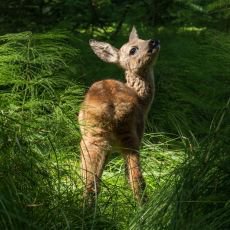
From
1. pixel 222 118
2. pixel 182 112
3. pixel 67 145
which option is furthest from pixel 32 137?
pixel 182 112

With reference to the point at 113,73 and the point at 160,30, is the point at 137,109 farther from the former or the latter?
the point at 160,30

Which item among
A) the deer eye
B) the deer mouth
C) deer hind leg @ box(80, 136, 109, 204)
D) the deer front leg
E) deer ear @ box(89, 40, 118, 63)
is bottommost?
the deer front leg

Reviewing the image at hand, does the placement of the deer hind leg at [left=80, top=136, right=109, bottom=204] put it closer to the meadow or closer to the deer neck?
the meadow

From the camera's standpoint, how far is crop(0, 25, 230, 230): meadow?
3.82 m

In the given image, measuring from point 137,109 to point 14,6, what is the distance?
16.9 ft

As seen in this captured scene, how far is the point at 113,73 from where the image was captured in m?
7.97

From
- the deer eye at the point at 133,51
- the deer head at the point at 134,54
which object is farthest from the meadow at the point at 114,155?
the deer eye at the point at 133,51

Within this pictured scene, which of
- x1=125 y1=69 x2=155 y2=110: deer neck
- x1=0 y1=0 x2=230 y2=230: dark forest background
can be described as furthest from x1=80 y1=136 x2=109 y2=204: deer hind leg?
x1=125 y1=69 x2=155 y2=110: deer neck

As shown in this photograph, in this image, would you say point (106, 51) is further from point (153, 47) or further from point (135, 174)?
point (135, 174)

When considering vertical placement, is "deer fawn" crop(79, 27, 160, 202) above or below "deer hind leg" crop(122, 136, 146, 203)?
above

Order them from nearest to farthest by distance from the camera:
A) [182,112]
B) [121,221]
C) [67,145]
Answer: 1. [121,221]
2. [67,145]
3. [182,112]

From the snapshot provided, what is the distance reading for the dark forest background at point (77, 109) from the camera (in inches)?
151

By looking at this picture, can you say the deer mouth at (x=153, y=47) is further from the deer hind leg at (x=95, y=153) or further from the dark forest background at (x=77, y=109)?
the deer hind leg at (x=95, y=153)

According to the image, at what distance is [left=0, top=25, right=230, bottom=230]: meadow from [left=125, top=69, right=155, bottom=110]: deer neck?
Answer: 0.35 metres
